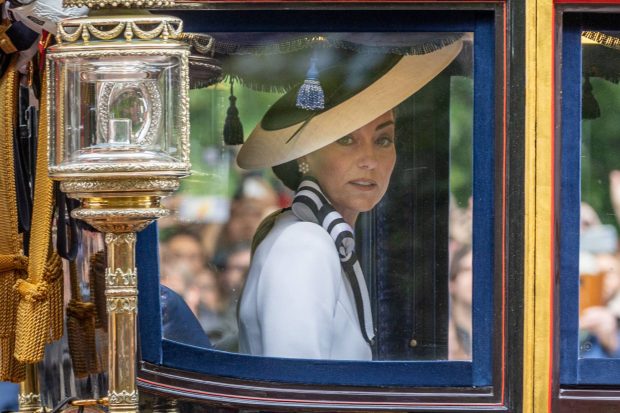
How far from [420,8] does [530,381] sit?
106 cm

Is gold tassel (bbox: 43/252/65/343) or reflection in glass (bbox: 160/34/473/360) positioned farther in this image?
reflection in glass (bbox: 160/34/473/360)

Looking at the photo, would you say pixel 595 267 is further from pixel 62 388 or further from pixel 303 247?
pixel 62 388

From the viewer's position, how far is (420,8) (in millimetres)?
4020

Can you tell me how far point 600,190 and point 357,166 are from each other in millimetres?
670

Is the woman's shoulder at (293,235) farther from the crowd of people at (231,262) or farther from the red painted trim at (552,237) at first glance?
the red painted trim at (552,237)

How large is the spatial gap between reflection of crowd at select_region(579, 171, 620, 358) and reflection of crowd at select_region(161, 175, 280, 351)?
2.83ft

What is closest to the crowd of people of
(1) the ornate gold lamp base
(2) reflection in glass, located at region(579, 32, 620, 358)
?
(2) reflection in glass, located at region(579, 32, 620, 358)

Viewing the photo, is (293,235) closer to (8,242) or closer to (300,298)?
(300,298)

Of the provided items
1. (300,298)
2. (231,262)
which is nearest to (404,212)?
(300,298)

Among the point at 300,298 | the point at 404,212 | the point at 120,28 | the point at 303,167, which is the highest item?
the point at 120,28

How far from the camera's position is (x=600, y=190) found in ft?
13.4

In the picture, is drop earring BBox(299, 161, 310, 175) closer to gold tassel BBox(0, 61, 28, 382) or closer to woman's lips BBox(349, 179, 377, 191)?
woman's lips BBox(349, 179, 377, 191)

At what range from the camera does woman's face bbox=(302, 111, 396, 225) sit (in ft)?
13.5

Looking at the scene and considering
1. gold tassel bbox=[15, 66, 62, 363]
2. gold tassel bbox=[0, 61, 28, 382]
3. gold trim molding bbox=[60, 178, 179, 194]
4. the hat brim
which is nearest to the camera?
gold trim molding bbox=[60, 178, 179, 194]
